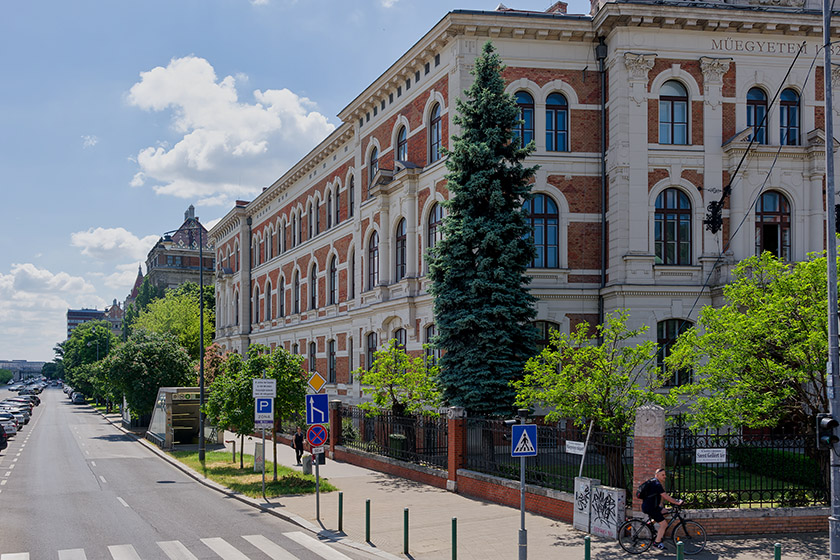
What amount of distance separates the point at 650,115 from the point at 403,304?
1156 cm

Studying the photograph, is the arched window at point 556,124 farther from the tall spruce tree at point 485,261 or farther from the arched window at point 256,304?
the arched window at point 256,304

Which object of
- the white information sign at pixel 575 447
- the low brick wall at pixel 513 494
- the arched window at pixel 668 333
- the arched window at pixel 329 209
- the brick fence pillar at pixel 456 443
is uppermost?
the arched window at pixel 329 209

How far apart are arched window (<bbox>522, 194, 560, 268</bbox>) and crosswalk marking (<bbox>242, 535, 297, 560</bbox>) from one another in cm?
1436

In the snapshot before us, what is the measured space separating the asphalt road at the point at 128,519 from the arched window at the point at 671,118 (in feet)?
58.2

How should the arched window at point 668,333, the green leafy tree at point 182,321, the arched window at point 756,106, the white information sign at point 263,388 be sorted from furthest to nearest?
the green leafy tree at point 182,321 < the arched window at point 756,106 < the arched window at point 668,333 < the white information sign at point 263,388

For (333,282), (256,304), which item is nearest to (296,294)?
(333,282)

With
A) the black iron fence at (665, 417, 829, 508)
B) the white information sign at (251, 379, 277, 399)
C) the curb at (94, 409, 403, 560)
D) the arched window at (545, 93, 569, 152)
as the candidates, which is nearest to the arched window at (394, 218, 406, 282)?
the arched window at (545, 93, 569, 152)

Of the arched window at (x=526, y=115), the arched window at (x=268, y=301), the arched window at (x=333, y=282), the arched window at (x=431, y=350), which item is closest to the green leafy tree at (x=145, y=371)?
the arched window at (x=268, y=301)

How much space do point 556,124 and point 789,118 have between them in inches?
312

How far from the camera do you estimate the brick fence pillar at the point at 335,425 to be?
2911cm

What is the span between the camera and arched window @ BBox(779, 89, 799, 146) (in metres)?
26.3

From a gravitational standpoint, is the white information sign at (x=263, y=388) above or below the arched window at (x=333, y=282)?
below

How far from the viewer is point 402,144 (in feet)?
106

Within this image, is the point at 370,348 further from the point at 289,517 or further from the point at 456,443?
the point at 289,517
